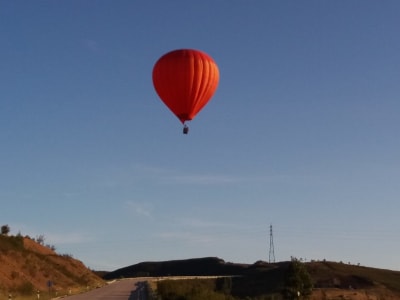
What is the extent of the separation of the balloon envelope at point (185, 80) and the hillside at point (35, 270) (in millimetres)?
31363

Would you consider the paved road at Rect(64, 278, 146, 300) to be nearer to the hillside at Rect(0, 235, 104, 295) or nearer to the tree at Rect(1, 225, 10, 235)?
the hillside at Rect(0, 235, 104, 295)

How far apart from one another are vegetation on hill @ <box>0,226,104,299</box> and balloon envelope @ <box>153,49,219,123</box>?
28.4 m

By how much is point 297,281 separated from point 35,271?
119 feet

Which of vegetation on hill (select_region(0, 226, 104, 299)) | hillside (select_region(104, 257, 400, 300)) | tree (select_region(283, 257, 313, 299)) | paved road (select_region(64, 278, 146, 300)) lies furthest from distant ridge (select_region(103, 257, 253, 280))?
tree (select_region(283, 257, 313, 299))

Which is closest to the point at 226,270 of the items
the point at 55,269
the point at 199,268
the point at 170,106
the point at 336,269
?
the point at 199,268

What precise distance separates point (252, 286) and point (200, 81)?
6755 cm

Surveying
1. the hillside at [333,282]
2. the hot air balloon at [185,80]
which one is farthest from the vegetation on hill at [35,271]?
the hot air balloon at [185,80]

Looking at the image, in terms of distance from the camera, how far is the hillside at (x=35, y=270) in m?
69.3

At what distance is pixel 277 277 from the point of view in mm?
101375

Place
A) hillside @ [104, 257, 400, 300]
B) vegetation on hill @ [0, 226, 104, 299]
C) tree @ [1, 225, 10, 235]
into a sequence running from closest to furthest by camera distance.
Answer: vegetation on hill @ [0, 226, 104, 299]
hillside @ [104, 257, 400, 300]
tree @ [1, 225, 10, 235]

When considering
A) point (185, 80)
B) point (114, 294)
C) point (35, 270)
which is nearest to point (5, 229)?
point (35, 270)

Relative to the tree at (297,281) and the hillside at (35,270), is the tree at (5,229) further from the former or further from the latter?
the tree at (297,281)

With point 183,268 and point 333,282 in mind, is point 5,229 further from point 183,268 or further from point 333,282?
point 183,268

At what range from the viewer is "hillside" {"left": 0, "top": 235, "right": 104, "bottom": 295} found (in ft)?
227
